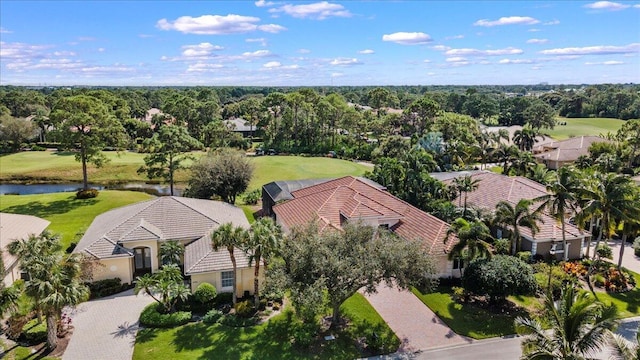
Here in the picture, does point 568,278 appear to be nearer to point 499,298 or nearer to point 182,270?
point 499,298

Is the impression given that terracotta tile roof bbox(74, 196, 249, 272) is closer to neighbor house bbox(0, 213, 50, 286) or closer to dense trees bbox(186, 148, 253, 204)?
neighbor house bbox(0, 213, 50, 286)

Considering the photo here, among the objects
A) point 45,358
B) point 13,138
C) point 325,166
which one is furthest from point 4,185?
point 45,358

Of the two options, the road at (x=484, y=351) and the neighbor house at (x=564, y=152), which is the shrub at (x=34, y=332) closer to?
the road at (x=484, y=351)

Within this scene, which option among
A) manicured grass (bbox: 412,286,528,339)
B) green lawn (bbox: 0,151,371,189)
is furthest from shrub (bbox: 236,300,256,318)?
green lawn (bbox: 0,151,371,189)

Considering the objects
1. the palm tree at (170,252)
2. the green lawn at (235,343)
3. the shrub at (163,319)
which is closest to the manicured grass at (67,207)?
the palm tree at (170,252)

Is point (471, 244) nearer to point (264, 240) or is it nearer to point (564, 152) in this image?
point (264, 240)

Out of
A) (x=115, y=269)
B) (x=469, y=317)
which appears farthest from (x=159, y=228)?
(x=469, y=317)
